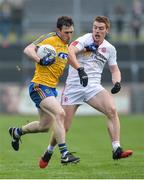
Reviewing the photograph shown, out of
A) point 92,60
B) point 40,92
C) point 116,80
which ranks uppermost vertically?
point 92,60

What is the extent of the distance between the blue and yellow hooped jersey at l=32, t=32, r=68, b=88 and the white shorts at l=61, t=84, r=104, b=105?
0.83 metres

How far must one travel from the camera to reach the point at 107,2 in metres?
40.2

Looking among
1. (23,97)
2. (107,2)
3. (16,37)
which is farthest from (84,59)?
(107,2)

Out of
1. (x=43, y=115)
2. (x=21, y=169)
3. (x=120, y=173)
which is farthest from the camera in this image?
(x=43, y=115)

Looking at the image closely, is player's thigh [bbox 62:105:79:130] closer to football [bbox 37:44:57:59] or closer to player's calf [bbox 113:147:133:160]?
player's calf [bbox 113:147:133:160]

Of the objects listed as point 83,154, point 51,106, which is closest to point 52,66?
point 51,106

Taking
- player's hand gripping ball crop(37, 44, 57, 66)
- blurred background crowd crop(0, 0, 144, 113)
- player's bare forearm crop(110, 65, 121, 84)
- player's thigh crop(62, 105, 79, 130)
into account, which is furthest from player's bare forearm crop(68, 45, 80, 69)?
blurred background crowd crop(0, 0, 144, 113)

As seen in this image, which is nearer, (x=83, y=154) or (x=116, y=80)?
(x=116, y=80)

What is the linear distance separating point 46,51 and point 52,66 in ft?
1.15

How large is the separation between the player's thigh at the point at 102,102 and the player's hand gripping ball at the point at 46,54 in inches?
54.5

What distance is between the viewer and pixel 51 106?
12.3 meters

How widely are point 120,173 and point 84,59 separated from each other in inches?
121

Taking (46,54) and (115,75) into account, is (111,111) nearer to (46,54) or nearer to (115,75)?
(115,75)

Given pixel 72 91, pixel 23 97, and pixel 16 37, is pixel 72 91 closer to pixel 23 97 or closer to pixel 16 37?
pixel 23 97
